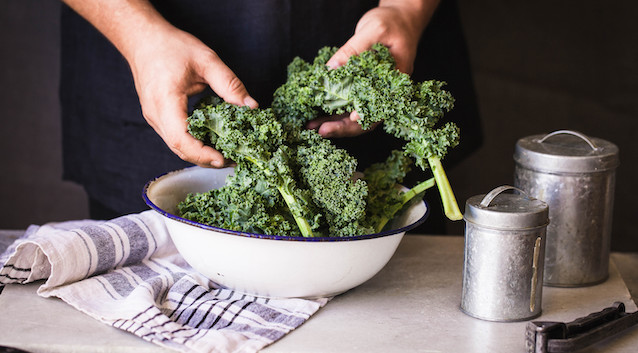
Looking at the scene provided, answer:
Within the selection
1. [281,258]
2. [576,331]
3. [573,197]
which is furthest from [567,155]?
[281,258]

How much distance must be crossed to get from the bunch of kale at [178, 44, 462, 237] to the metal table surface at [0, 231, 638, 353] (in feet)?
0.48

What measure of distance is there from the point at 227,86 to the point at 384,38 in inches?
15.1

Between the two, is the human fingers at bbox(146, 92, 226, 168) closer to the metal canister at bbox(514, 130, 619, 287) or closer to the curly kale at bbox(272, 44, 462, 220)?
the curly kale at bbox(272, 44, 462, 220)

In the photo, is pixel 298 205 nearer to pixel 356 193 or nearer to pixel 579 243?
pixel 356 193

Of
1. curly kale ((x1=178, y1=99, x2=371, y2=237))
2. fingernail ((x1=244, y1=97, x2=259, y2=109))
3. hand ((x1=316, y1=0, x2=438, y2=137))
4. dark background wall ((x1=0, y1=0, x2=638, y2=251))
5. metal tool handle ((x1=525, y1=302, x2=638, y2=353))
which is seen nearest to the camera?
metal tool handle ((x1=525, y1=302, x2=638, y2=353))

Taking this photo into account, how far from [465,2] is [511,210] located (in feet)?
7.42

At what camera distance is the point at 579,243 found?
56.7 inches

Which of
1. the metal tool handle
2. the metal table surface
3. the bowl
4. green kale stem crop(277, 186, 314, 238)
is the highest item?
green kale stem crop(277, 186, 314, 238)

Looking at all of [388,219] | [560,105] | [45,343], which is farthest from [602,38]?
[45,343]

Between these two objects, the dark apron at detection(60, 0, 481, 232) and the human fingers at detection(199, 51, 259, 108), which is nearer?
the human fingers at detection(199, 51, 259, 108)

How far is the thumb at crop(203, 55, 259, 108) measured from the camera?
1.36 m

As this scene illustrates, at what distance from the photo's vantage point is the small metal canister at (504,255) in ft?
3.95

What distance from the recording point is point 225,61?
5.76 feet

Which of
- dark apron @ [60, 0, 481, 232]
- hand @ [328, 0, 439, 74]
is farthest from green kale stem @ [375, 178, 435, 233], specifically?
dark apron @ [60, 0, 481, 232]
